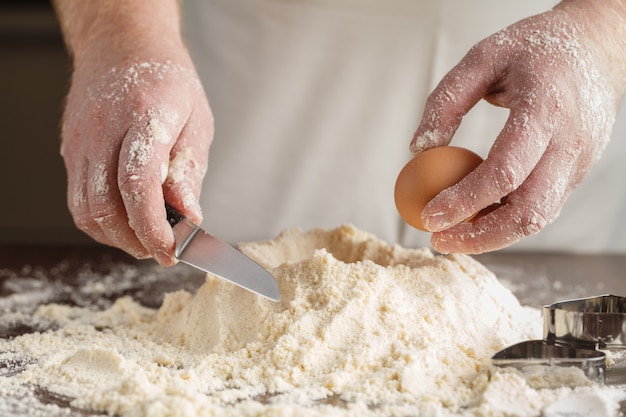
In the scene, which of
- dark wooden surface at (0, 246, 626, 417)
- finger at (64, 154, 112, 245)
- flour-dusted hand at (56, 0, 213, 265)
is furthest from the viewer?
dark wooden surface at (0, 246, 626, 417)

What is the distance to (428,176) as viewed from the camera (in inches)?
43.9

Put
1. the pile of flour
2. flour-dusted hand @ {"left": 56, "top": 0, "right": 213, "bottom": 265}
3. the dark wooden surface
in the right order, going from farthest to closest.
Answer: the dark wooden surface
flour-dusted hand @ {"left": 56, "top": 0, "right": 213, "bottom": 265}
the pile of flour

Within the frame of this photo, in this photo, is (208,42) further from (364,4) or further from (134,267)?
(134,267)

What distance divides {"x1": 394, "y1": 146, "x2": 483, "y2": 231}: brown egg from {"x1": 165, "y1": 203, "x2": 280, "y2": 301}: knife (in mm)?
255

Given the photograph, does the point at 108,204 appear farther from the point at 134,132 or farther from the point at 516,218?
the point at 516,218

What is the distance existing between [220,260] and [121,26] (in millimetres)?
596

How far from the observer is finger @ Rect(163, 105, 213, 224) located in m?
1.23

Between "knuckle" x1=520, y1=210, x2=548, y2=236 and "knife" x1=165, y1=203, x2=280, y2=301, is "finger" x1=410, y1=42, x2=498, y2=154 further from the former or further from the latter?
"knife" x1=165, y1=203, x2=280, y2=301

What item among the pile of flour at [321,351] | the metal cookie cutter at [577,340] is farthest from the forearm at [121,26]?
the metal cookie cutter at [577,340]

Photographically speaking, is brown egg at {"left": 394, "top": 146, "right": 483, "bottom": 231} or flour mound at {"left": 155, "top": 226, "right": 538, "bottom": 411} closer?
flour mound at {"left": 155, "top": 226, "right": 538, "bottom": 411}

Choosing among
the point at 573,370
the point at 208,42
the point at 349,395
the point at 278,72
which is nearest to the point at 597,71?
the point at 573,370

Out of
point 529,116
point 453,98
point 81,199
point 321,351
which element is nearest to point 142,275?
point 81,199

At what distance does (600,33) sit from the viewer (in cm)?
126

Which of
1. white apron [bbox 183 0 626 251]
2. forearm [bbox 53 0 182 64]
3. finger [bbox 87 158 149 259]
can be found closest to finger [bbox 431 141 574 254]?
finger [bbox 87 158 149 259]
